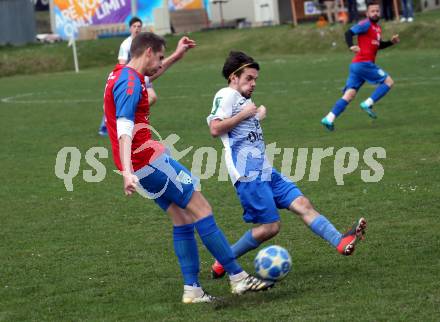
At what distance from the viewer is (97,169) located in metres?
13.6

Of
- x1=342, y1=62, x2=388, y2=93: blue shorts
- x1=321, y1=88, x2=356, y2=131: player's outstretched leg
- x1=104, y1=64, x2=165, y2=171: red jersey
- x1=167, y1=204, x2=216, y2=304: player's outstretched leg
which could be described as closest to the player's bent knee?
x1=167, y1=204, x2=216, y2=304: player's outstretched leg

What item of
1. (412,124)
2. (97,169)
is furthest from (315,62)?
(97,169)

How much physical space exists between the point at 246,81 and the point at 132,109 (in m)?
1.12

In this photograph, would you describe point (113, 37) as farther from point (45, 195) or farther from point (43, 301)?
point (43, 301)

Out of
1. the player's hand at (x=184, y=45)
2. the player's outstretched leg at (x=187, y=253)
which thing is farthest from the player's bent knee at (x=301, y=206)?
the player's hand at (x=184, y=45)

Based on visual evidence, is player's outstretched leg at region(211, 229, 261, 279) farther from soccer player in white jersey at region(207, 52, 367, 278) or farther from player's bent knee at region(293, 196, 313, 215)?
player's bent knee at region(293, 196, 313, 215)

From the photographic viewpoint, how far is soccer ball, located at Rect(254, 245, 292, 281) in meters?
6.79

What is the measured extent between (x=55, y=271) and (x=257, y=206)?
6.03ft

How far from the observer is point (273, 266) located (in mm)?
6793

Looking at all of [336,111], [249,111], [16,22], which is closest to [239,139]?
[249,111]

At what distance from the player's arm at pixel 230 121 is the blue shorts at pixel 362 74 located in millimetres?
9289

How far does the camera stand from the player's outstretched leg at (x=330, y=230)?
23.2ft

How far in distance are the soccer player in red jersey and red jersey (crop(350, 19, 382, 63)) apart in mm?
9965

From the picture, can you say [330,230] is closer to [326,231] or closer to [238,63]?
[326,231]
